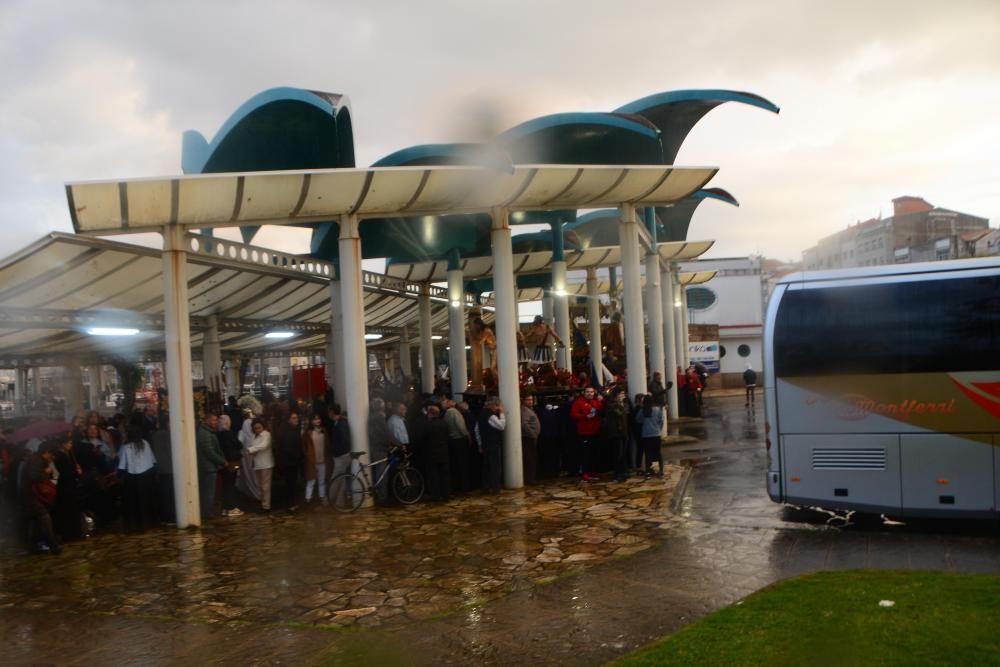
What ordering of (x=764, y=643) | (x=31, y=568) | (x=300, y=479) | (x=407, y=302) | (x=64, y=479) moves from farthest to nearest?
(x=407, y=302) < (x=300, y=479) < (x=64, y=479) < (x=31, y=568) < (x=764, y=643)

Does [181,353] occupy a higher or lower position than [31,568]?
higher

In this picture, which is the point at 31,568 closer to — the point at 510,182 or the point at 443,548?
the point at 443,548

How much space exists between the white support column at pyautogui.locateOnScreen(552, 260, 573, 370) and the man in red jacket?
24.8 feet

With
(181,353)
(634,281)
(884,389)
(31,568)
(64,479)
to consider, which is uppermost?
(634,281)

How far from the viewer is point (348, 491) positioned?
12406mm

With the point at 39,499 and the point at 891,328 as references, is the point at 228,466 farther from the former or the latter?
the point at 891,328

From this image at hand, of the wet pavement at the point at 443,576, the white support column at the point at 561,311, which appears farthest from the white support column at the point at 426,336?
the wet pavement at the point at 443,576

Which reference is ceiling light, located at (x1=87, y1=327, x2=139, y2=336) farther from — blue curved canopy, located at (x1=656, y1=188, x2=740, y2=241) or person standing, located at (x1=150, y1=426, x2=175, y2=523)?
blue curved canopy, located at (x1=656, y1=188, x2=740, y2=241)

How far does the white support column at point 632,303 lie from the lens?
15.3m

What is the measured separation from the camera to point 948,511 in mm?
9078

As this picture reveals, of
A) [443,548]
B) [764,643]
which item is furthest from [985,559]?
[443,548]

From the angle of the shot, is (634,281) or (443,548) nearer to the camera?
(443,548)

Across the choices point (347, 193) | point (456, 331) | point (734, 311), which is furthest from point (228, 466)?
point (734, 311)

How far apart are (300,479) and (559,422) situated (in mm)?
4638
